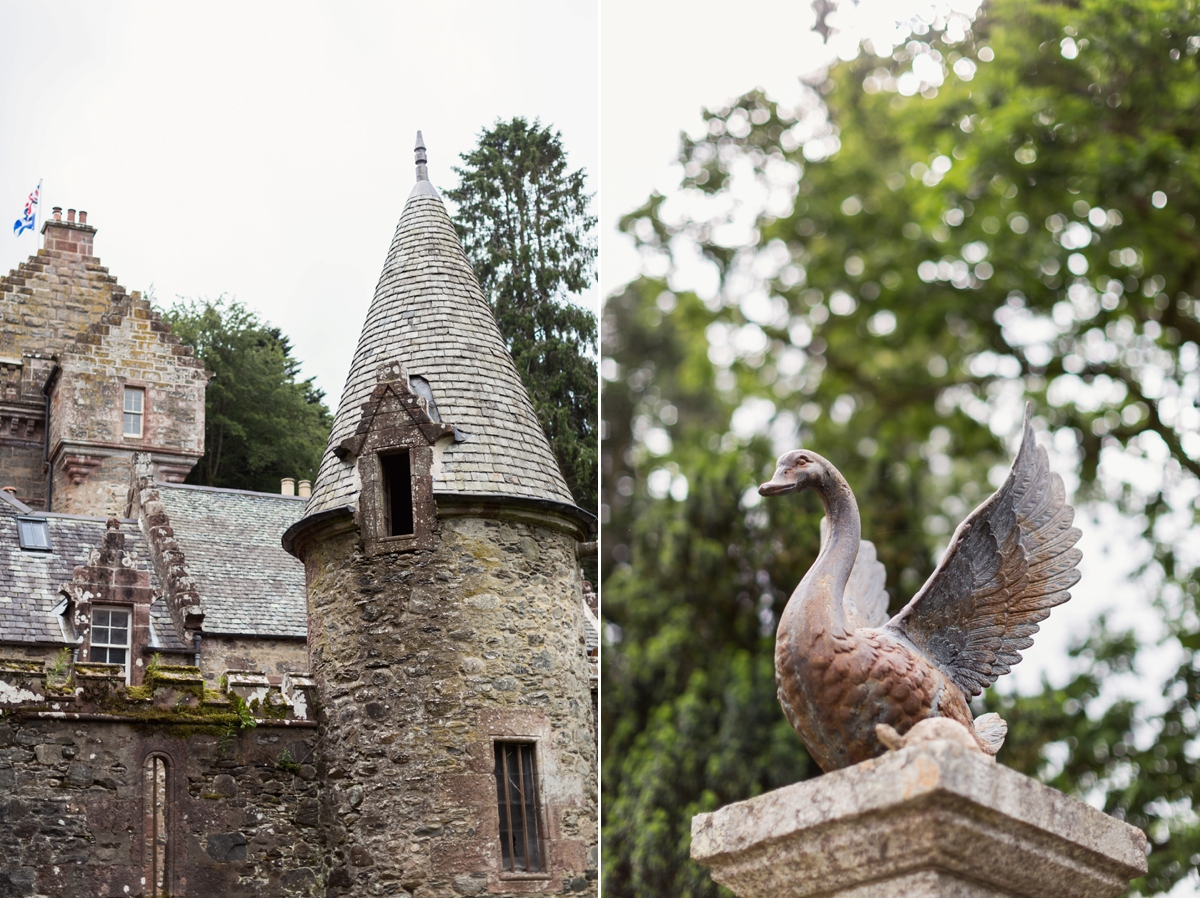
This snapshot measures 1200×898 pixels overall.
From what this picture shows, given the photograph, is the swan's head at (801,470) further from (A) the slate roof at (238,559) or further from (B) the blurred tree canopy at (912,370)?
(A) the slate roof at (238,559)

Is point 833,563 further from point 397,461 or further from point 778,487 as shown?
point 397,461

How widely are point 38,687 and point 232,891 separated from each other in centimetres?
156

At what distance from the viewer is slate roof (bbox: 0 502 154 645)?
344 inches

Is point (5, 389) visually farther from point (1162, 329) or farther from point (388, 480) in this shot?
point (1162, 329)

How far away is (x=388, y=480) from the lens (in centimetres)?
775

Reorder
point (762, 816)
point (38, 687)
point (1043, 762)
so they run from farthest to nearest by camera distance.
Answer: point (38, 687)
point (1043, 762)
point (762, 816)

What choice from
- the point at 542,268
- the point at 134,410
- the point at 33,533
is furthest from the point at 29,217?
the point at 542,268

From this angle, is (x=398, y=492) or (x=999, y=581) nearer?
(x=999, y=581)

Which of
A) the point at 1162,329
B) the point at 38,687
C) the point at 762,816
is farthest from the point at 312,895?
the point at 762,816

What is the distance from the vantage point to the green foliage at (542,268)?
7727 mm

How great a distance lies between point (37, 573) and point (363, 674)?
286 centimetres

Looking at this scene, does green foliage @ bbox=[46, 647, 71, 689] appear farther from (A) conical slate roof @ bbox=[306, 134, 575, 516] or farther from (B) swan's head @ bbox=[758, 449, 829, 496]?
(B) swan's head @ bbox=[758, 449, 829, 496]

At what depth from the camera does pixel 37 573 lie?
889cm

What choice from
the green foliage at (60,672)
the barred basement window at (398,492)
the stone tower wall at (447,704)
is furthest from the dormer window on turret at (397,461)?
the green foliage at (60,672)
